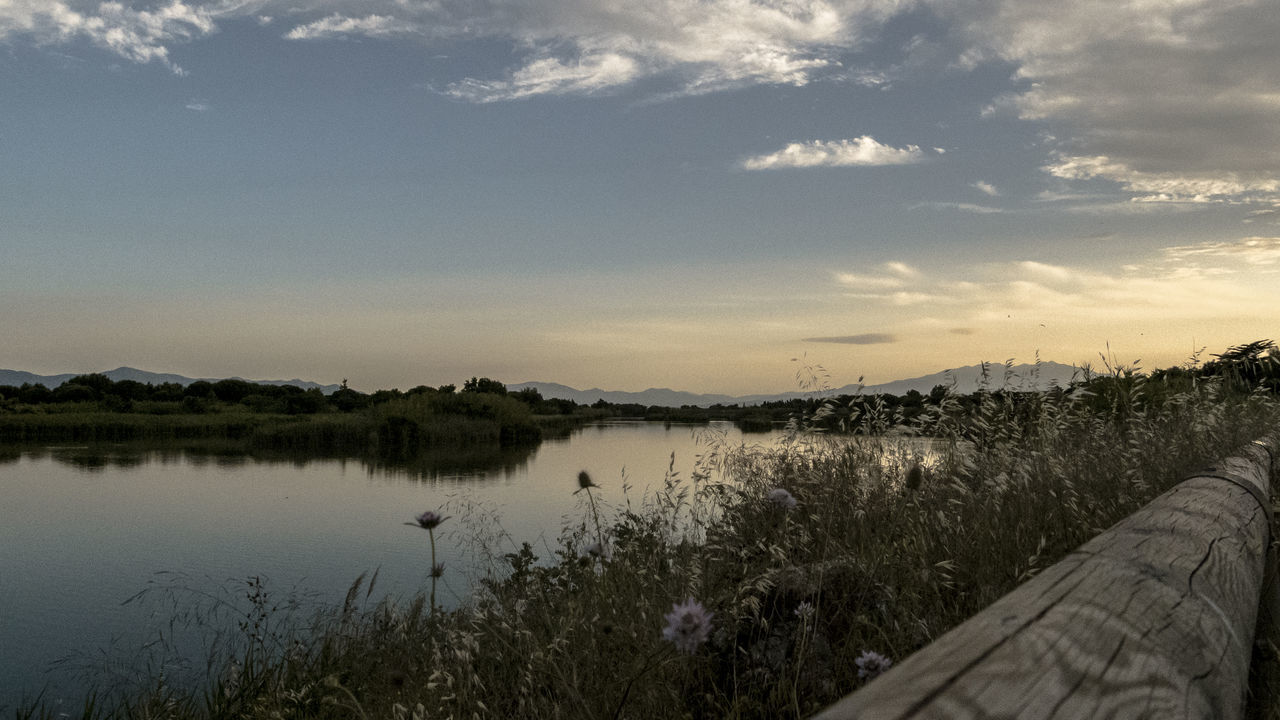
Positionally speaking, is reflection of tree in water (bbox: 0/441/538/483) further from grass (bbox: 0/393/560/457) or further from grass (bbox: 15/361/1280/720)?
grass (bbox: 15/361/1280/720)

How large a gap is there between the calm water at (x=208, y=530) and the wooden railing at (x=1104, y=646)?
4502 millimetres

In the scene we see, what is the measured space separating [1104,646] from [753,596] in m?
1.58

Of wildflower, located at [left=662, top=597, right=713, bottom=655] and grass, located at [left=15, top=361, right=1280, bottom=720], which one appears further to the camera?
grass, located at [left=15, top=361, right=1280, bottom=720]

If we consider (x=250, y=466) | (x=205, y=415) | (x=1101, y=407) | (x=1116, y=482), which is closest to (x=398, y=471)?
(x=250, y=466)

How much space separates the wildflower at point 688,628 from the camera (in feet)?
4.96

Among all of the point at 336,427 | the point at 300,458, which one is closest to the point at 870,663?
the point at 300,458

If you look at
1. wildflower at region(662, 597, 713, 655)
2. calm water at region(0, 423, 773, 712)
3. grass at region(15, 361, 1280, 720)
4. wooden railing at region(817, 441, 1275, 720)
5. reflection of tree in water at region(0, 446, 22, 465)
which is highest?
wooden railing at region(817, 441, 1275, 720)

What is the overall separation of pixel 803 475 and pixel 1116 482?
2.76 m

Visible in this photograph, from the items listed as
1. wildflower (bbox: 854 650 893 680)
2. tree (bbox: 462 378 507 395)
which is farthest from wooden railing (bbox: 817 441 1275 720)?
tree (bbox: 462 378 507 395)

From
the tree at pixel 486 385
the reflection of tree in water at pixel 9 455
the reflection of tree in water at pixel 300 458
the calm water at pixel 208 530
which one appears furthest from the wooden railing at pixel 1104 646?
the tree at pixel 486 385

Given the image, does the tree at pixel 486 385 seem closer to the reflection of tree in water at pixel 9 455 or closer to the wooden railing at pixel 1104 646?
the reflection of tree in water at pixel 9 455

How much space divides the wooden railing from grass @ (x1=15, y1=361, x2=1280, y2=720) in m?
0.74

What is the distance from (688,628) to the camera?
1.55 metres

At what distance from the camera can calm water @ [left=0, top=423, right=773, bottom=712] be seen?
22.3 feet
